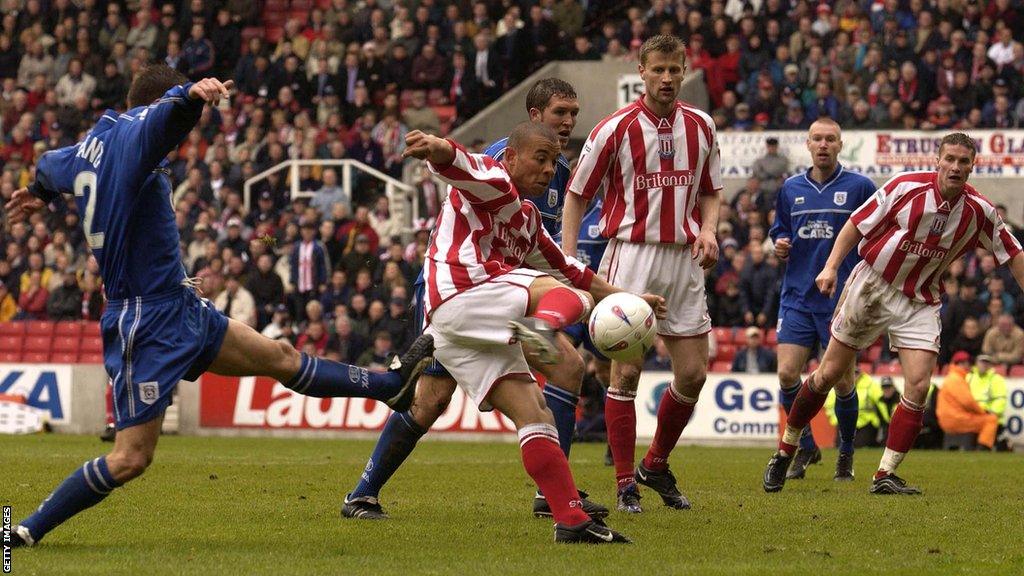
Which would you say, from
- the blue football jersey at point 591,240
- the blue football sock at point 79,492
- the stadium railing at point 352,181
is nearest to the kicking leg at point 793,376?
the blue football jersey at point 591,240


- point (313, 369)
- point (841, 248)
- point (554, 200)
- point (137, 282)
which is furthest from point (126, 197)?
point (841, 248)

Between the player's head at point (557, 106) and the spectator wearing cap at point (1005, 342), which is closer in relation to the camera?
the player's head at point (557, 106)

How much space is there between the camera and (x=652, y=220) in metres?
9.29

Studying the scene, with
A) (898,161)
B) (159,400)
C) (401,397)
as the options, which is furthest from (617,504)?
(898,161)

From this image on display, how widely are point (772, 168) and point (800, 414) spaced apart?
11.6 m

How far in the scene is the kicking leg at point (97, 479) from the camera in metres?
7.05

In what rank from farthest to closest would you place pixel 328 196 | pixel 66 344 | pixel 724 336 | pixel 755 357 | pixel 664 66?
1. pixel 328 196
2. pixel 66 344
3. pixel 724 336
4. pixel 755 357
5. pixel 664 66

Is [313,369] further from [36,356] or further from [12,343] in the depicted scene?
[12,343]

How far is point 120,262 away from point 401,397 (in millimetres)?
1470

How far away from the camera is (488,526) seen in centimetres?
841

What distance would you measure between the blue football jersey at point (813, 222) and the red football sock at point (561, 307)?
5552 millimetres

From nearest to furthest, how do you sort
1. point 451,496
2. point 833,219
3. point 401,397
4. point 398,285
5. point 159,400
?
point 159,400 → point 401,397 → point 451,496 → point 833,219 → point 398,285

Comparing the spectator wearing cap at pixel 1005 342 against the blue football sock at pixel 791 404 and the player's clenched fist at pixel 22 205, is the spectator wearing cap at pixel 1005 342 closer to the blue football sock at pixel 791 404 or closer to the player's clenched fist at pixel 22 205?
the blue football sock at pixel 791 404

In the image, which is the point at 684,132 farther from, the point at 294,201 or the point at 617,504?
the point at 294,201
